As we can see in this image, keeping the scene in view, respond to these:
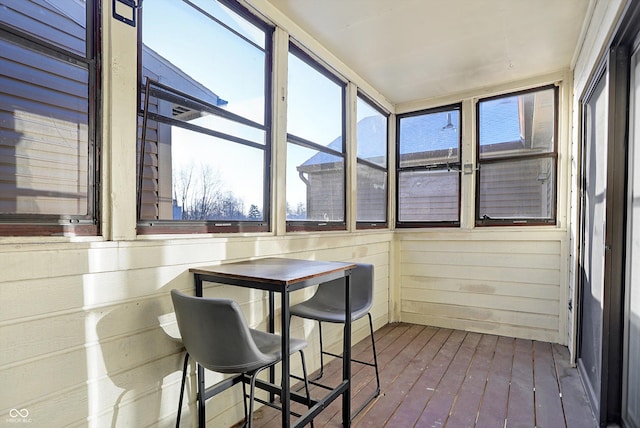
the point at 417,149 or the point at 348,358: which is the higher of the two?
the point at 417,149

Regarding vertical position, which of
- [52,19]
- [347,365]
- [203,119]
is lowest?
[347,365]

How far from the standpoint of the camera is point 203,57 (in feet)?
5.95

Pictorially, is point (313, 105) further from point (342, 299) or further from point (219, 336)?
point (219, 336)

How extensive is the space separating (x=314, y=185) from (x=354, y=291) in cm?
88

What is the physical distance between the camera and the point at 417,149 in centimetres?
387

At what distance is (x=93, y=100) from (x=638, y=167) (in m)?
2.38

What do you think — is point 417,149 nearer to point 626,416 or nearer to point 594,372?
point 594,372

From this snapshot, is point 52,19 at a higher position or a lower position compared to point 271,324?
higher

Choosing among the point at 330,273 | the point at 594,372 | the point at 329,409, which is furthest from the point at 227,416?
the point at 594,372

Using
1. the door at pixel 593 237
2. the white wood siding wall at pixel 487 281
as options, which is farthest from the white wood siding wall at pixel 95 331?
the white wood siding wall at pixel 487 281

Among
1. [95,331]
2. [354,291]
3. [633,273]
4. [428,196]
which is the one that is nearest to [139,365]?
[95,331]

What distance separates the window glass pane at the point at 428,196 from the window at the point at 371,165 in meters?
0.24

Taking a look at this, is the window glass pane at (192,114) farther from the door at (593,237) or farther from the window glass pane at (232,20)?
the door at (593,237)

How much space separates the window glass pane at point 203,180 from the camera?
5.24 ft
